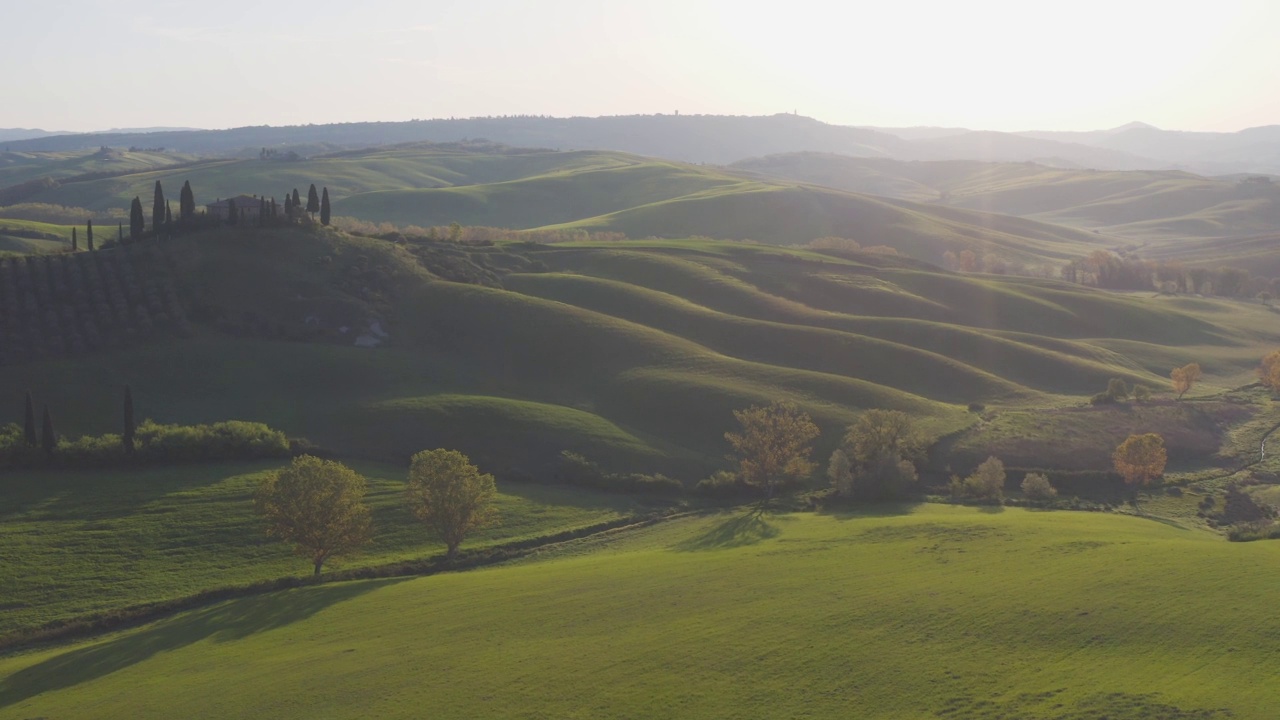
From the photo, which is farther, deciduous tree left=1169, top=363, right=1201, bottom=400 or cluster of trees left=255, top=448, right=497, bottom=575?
deciduous tree left=1169, top=363, right=1201, bottom=400

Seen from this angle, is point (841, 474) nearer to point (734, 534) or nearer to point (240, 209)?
point (734, 534)

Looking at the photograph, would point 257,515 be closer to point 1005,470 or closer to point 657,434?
point 657,434

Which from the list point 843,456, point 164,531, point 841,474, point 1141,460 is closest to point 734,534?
point 841,474

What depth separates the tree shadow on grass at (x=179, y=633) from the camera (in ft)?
155

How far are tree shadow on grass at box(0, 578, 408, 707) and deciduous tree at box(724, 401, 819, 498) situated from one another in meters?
35.0

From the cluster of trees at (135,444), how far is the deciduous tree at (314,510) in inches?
776

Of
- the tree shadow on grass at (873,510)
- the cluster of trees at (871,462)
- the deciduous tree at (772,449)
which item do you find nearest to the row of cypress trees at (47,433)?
the cluster of trees at (871,462)

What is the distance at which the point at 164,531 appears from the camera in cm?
6800

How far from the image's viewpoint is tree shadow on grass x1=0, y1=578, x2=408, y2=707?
1855 inches

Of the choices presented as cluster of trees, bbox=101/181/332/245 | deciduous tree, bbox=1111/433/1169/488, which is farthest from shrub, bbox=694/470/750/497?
cluster of trees, bbox=101/181/332/245

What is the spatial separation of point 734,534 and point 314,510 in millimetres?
30580

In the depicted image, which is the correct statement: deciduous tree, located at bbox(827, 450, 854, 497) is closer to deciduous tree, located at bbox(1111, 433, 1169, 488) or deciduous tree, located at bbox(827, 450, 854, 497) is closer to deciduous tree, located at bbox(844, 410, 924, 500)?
deciduous tree, located at bbox(844, 410, 924, 500)

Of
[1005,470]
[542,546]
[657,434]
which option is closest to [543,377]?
[657,434]

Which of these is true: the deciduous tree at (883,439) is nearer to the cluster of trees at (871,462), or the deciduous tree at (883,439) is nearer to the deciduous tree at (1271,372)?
the cluster of trees at (871,462)
